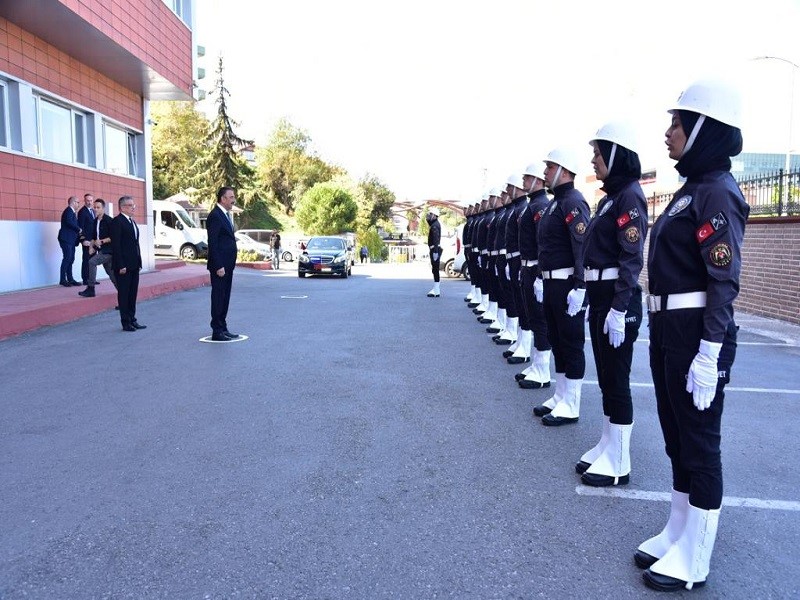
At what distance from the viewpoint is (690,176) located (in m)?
3.11

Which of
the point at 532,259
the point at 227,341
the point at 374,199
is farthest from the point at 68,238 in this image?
the point at 374,199

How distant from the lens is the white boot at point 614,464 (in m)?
4.20

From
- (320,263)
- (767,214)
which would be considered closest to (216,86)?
(320,263)

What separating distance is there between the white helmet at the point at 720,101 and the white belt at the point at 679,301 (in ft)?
2.60

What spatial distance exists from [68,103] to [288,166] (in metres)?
59.4

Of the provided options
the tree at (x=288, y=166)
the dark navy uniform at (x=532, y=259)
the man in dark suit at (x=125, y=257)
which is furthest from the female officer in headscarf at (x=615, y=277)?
the tree at (x=288, y=166)

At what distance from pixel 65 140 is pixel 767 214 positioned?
15.8 meters

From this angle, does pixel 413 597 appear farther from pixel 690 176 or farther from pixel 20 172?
pixel 20 172

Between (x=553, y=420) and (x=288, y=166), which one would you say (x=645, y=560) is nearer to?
(x=553, y=420)

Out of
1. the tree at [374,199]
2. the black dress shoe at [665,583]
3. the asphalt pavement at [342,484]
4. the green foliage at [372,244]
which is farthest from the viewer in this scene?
the tree at [374,199]

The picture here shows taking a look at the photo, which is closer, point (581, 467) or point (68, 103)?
point (581, 467)

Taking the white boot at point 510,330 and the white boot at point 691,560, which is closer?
the white boot at point 691,560

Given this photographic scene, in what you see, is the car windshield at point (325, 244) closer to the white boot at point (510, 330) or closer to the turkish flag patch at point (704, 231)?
the white boot at point (510, 330)

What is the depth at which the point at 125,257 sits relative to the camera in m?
10.0
